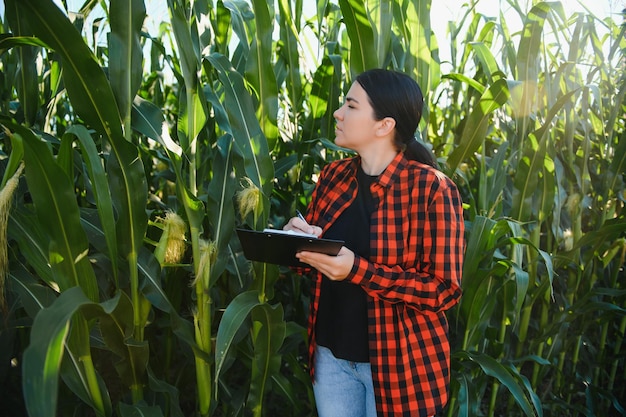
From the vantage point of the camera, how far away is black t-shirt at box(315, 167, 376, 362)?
1329 mm

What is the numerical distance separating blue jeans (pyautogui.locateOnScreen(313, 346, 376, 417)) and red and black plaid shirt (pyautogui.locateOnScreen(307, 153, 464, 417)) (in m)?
0.06

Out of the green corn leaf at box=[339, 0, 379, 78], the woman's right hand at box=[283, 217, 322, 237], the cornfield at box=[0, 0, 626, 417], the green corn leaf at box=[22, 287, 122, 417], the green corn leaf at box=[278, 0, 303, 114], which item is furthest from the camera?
the green corn leaf at box=[278, 0, 303, 114]

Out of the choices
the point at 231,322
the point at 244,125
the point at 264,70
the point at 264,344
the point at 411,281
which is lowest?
the point at 264,344

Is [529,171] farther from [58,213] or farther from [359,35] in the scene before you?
[58,213]

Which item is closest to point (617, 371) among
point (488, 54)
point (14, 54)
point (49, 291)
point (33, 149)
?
point (488, 54)

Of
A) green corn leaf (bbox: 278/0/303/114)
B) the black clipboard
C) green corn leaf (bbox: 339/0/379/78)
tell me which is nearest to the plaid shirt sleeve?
the black clipboard

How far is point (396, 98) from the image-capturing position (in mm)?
1340

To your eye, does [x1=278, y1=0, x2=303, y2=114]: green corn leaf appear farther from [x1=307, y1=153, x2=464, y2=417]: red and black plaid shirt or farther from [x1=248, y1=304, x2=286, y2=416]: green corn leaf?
[x1=248, y1=304, x2=286, y2=416]: green corn leaf

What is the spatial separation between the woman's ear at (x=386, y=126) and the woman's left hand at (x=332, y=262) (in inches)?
13.3

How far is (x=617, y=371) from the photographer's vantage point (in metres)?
2.45

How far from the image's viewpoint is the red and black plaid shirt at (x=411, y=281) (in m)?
1.23

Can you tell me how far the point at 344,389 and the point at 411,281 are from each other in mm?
353

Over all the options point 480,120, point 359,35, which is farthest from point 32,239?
point 480,120

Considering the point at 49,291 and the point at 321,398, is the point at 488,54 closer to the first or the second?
the point at 321,398
